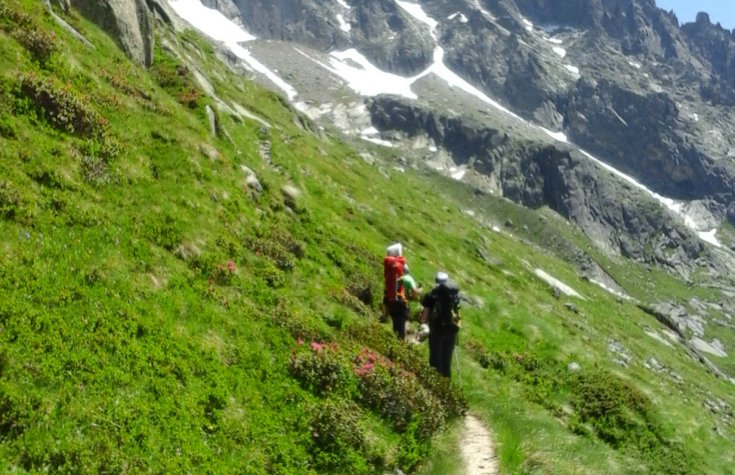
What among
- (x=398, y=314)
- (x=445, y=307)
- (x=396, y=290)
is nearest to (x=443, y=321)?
(x=445, y=307)

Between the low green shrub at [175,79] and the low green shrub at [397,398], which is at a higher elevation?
the low green shrub at [175,79]

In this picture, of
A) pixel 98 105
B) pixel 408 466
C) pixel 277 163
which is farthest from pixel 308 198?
pixel 408 466

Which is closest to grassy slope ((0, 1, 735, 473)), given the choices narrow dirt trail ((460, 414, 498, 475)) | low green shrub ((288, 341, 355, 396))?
low green shrub ((288, 341, 355, 396))

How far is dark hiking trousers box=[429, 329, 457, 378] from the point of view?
1590 centimetres

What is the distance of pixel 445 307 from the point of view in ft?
51.9

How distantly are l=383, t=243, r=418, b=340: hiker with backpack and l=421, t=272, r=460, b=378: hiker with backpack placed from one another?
1661 millimetres

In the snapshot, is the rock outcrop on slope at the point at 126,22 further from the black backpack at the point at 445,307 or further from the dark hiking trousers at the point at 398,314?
the black backpack at the point at 445,307

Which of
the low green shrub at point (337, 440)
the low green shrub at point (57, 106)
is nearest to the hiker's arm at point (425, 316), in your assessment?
the low green shrub at point (337, 440)

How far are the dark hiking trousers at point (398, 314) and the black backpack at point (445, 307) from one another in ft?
6.41

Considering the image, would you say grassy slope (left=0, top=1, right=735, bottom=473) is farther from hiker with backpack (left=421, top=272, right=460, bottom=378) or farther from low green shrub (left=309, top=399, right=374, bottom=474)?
hiker with backpack (left=421, top=272, right=460, bottom=378)

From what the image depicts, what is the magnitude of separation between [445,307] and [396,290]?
234 centimetres

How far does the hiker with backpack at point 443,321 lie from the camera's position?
15.8 m

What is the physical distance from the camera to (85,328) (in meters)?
10.4

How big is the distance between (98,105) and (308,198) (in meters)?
9.45
